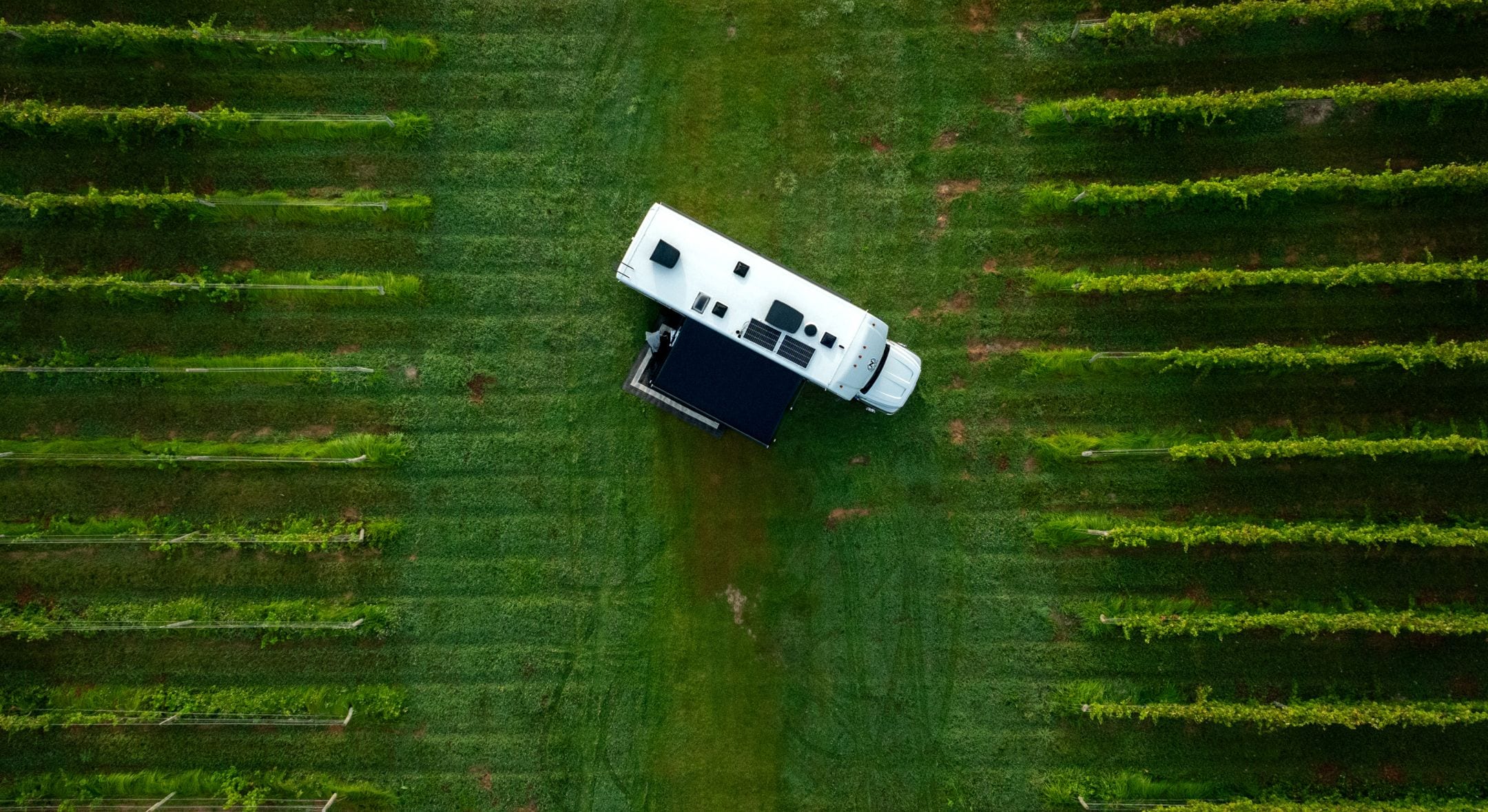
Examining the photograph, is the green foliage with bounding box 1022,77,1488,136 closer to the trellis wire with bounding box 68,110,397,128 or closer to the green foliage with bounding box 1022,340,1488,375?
the green foliage with bounding box 1022,340,1488,375

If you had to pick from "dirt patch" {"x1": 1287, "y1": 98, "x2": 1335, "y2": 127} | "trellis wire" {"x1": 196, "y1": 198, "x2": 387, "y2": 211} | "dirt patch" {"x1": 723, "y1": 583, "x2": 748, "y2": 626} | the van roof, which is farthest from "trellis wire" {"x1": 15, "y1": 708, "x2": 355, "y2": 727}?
"dirt patch" {"x1": 1287, "y1": 98, "x2": 1335, "y2": 127}

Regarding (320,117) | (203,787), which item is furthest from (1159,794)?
(320,117)

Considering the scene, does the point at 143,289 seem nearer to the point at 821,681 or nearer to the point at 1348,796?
the point at 821,681

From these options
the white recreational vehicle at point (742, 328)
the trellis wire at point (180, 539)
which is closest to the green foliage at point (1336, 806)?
the white recreational vehicle at point (742, 328)

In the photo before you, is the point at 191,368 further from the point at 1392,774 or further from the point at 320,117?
the point at 1392,774

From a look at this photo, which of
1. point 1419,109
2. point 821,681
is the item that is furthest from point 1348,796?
point 1419,109
